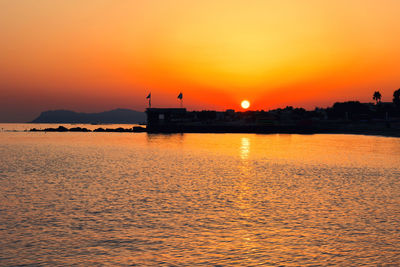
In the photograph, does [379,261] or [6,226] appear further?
[6,226]

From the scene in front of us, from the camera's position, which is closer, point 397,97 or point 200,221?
point 200,221

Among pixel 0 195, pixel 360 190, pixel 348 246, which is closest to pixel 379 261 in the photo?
pixel 348 246

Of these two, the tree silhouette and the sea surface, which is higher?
the tree silhouette

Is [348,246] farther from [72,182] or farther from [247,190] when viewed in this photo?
[72,182]

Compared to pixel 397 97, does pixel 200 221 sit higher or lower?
lower

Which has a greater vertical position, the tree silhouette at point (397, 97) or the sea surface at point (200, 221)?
the tree silhouette at point (397, 97)

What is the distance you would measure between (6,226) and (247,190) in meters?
14.9

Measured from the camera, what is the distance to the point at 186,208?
67.5 ft

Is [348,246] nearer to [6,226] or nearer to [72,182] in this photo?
[6,226]

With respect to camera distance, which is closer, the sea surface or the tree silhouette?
the sea surface

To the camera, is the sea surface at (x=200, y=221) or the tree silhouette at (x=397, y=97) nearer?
the sea surface at (x=200, y=221)

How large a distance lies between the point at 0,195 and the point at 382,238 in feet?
68.8

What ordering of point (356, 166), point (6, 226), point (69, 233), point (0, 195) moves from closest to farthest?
point (69, 233)
point (6, 226)
point (0, 195)
point (356, 166)

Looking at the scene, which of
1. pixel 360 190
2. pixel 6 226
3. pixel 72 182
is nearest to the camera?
pixel 6 226
